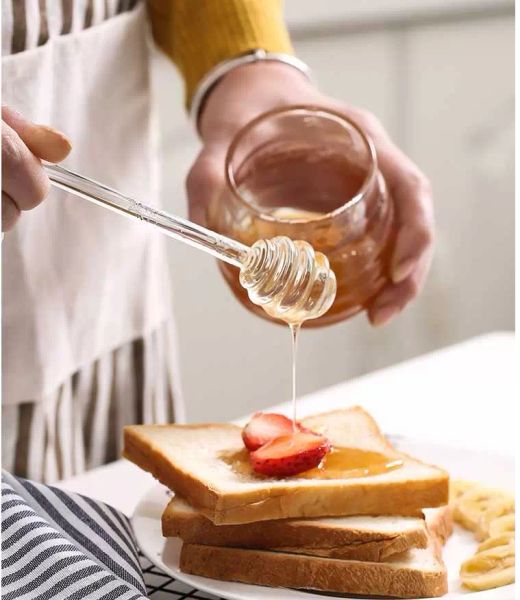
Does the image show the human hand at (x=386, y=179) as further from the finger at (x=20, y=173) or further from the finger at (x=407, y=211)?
the finger at (x=20, y=173)

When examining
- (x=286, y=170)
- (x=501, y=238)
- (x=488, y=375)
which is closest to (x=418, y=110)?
(x=501, y=238)

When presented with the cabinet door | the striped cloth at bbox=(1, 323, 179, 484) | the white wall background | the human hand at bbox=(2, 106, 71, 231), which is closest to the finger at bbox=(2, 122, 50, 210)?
the human hand at bbox=(2, 106, 71, 231)

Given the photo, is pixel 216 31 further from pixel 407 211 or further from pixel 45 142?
pixel 45 142

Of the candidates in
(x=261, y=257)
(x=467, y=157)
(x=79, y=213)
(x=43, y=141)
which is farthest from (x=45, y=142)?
(x=467, y=157)

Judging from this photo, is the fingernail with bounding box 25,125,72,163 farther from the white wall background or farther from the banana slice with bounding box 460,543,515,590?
the white wall background

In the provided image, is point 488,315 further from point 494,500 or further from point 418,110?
point 494,500

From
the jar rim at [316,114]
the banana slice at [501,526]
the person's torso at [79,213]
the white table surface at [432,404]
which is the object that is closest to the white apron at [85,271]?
the person's torso at [79,213]
